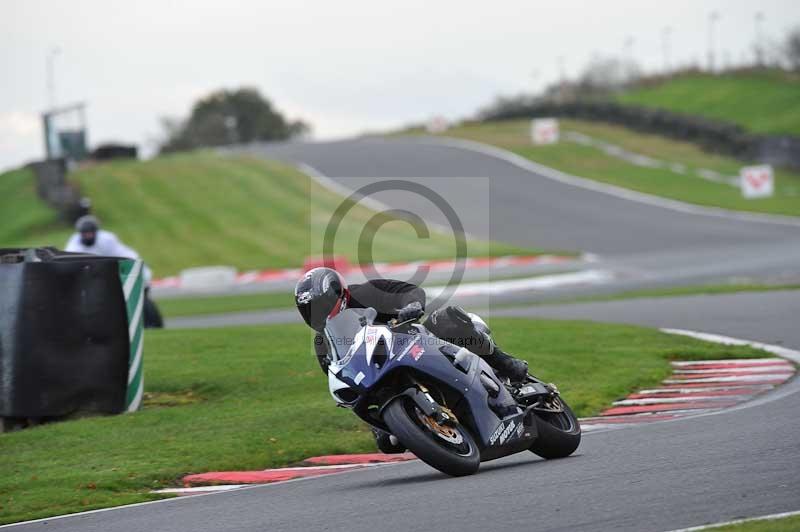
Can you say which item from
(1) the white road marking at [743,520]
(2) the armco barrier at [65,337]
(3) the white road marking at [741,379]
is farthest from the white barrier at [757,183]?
(1) the white road marking at [743,520]

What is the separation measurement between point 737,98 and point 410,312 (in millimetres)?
52195

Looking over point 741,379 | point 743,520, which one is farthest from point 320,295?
point 741,379

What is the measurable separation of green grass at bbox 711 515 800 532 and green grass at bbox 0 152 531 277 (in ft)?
82.8

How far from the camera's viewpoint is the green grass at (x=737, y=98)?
51031 millimetres

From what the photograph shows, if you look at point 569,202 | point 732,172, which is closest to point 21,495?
point 569,202

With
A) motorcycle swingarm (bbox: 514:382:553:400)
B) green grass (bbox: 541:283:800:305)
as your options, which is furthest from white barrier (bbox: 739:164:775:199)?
motorcycle swingarm (bbox: 514:382:553:400)

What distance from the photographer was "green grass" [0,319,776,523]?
29.0 feet

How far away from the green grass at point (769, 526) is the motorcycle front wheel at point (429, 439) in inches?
85.6

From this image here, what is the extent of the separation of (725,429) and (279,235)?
2905 cm

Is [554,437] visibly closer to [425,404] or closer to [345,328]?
[425,404]

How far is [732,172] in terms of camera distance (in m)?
44.6

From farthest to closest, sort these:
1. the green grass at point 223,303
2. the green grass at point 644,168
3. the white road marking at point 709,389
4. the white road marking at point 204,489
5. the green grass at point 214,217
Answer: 1. the green grass at point 644,168
2. the green grass at point 214,217
3. the green grass at point 223,303
4. the white road marking at point 709,389
5. the white road marking at point 204,489

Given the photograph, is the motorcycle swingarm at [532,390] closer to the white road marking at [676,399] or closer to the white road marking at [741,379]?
the white road marking at [676,399]

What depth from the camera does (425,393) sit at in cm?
761
